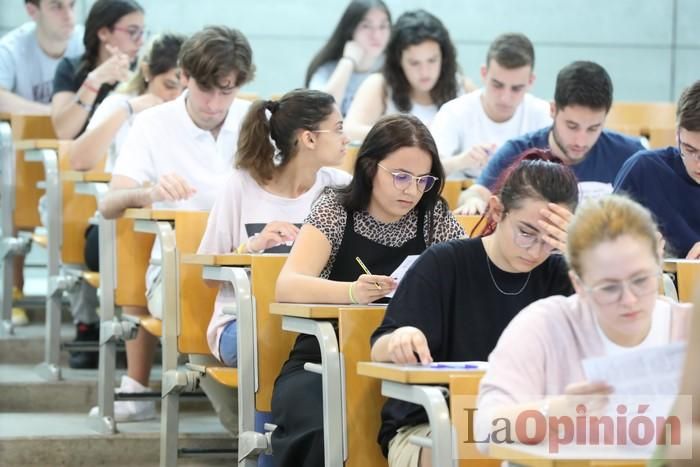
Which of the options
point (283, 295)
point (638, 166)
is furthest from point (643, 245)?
point (638, 166)

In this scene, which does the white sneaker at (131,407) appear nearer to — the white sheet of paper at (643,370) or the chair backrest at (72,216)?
the chair backrest at (72,216)

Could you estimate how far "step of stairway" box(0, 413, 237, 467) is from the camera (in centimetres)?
423

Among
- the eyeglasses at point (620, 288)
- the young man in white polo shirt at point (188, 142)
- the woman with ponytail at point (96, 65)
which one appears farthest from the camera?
the woman with ponytail at point (96, 65)

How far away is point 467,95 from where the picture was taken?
5363 mm

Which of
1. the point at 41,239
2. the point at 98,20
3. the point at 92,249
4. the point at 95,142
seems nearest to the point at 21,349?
the point at 41,239

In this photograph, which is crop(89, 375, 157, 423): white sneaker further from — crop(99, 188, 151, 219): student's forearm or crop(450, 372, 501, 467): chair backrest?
crop(450, 372, 501, 467): chair backrest

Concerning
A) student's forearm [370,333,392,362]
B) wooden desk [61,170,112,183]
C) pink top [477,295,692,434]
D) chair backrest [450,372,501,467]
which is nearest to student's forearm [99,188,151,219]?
wooden desk [61,170,112,183]

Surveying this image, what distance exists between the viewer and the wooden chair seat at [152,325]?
14.2ft

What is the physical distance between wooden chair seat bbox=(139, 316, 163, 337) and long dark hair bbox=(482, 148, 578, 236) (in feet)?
5.84

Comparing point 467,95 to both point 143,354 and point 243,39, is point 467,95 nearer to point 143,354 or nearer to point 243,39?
point 243,39

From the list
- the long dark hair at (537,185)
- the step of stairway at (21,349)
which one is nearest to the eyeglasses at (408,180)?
the long dark hair at (537,185)

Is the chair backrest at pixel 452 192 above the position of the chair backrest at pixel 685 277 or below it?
above

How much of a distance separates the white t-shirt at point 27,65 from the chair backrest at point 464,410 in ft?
13.2

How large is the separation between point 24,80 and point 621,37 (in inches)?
130
